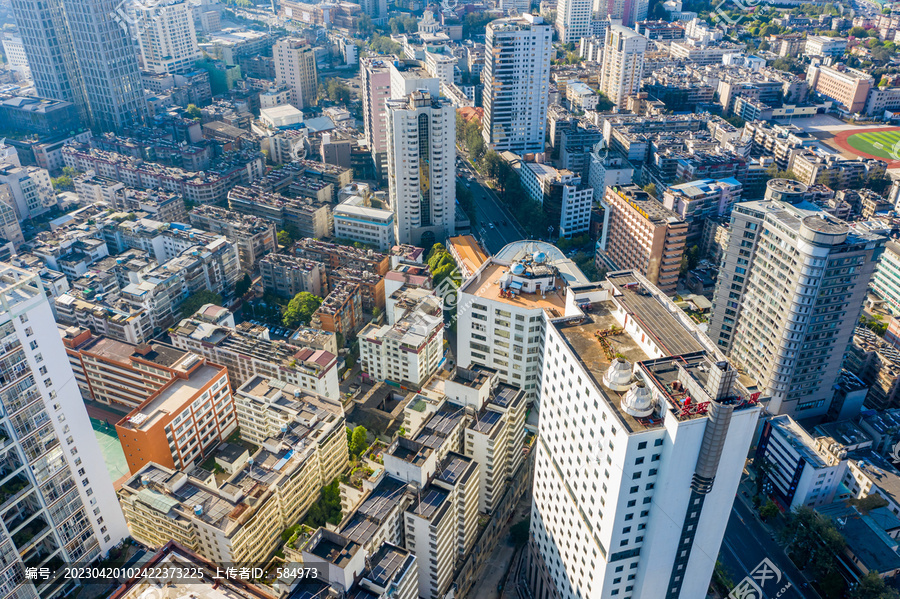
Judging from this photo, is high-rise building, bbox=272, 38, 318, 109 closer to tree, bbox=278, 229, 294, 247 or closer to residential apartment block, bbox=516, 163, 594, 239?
tree, bbox=278, 229, 294, 247

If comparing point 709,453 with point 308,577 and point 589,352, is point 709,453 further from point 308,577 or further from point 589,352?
point 308,577

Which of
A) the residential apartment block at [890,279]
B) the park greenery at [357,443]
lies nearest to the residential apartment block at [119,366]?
the park greenery at [357,443]

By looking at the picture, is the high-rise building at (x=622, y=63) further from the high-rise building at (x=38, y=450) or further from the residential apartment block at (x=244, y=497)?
the high-rise building at (x=38, y=450)

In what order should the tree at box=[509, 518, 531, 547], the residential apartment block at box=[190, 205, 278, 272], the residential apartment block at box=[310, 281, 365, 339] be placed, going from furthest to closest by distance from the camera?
the residential apartment block at box=[190, 205, 278, 272] → the residential apartment block at box=[310, 281, 365, 339] → the tree at box=[509, 518, 531, 547]

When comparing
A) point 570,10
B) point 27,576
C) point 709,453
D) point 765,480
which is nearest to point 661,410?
point 709,453

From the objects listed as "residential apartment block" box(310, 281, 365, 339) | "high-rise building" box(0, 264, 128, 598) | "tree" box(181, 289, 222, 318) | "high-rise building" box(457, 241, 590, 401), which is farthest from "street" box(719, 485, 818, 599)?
"tree" box(181, 289, 222, 318)

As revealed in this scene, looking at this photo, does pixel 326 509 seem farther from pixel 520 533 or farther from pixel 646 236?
pixel 646 236

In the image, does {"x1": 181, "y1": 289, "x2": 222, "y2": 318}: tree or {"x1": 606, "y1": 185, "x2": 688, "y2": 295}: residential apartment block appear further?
{"x1": 606, "y1": 185, "x2": 688, "y2": 295}: residential apartment block
